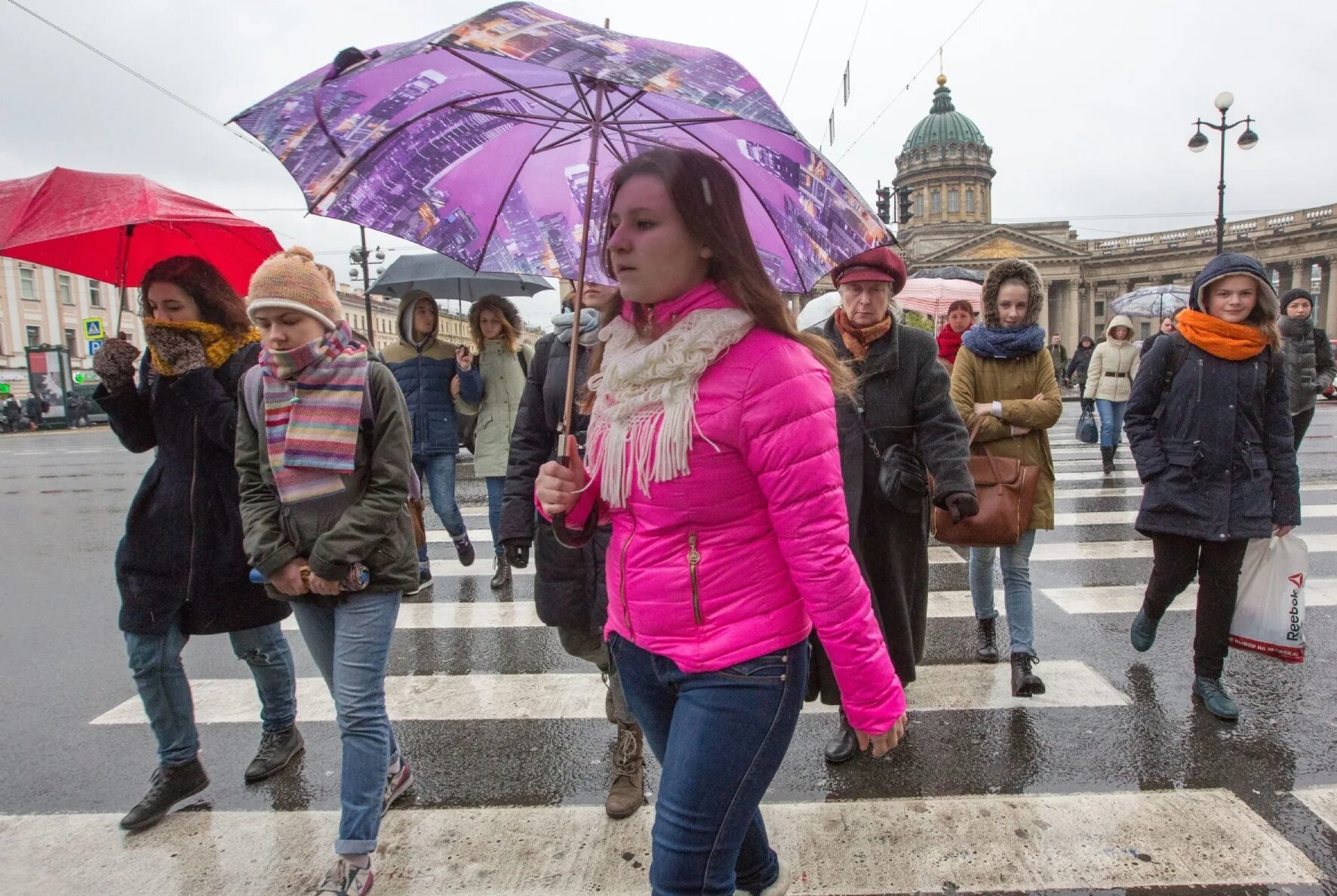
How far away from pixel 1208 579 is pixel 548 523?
2.99 metres

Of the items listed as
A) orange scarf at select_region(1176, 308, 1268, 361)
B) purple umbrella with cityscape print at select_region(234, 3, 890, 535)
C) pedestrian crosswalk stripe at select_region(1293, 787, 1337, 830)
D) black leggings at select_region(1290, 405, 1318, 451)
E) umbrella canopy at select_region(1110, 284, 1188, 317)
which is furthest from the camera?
umbrella canopy at select_region(1110, 284, 1188, 317)

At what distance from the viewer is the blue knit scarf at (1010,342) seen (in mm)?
4391

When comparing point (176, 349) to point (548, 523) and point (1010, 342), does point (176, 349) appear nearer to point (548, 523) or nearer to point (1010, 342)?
point (548, 523)

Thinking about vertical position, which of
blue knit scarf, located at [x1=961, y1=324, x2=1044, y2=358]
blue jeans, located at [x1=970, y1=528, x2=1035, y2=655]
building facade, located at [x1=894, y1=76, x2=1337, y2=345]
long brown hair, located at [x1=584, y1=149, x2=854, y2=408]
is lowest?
blue jeans, located at [x1=970, y1=528, x2=1035, y2=655]

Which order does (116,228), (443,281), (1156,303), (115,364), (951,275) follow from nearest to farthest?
(115,364) < (116,228) < (443,281) < (951,275) < (1156,303)

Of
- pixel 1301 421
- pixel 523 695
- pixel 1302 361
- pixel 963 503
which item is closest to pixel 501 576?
pixel 523 695

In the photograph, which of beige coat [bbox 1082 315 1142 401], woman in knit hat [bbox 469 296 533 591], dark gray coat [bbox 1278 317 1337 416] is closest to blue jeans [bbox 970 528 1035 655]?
woman in knit hat [bbox 469 296 533 591]

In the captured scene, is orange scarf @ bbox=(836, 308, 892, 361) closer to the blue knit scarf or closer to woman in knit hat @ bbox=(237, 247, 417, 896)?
the blue knit scarf

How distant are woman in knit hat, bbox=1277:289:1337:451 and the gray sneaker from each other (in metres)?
8.04

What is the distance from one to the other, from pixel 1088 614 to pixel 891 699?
4331mm

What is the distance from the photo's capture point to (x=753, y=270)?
1.87m

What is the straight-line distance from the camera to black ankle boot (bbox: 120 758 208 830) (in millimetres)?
3059

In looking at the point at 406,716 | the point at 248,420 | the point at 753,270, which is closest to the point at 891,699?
the point at 753,270

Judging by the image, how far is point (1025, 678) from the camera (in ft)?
13.6
